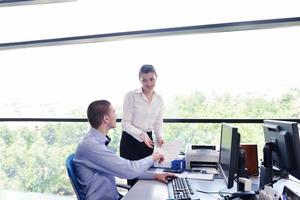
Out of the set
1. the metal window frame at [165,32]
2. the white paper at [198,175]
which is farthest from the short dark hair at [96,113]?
the metal window frame at [165,32]

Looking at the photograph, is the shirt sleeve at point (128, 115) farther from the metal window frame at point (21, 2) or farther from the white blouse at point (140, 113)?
the metal window frame at point (21, 2)

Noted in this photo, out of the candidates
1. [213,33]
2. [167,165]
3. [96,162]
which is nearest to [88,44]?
[213,33]

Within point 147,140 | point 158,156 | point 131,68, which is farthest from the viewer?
point 131,68

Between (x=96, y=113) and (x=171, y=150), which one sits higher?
(x=96, y=113)

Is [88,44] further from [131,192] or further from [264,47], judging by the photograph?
[131,192]

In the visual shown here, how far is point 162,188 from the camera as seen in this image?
72.8 inches

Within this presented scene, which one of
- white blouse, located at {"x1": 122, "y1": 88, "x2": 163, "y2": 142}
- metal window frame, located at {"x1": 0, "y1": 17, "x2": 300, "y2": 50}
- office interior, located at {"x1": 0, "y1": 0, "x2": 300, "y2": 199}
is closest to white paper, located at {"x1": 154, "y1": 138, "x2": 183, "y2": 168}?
white blouse, located at {"x1": 122, "y1": 88, "x2": 163, "y2": 142}

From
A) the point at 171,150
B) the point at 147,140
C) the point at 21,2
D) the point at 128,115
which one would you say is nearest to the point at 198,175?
the point at 171,150

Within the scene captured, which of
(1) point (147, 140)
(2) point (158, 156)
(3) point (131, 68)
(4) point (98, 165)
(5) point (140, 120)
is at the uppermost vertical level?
(3) point (131, 68)

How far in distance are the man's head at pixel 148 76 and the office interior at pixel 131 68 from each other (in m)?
0.47

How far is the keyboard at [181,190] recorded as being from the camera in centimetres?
163

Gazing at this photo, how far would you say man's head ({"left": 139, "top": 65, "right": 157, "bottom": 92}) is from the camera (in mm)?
2648

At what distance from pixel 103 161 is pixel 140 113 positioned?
1.08m

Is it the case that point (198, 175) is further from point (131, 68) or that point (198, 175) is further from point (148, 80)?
point (131, 68)
